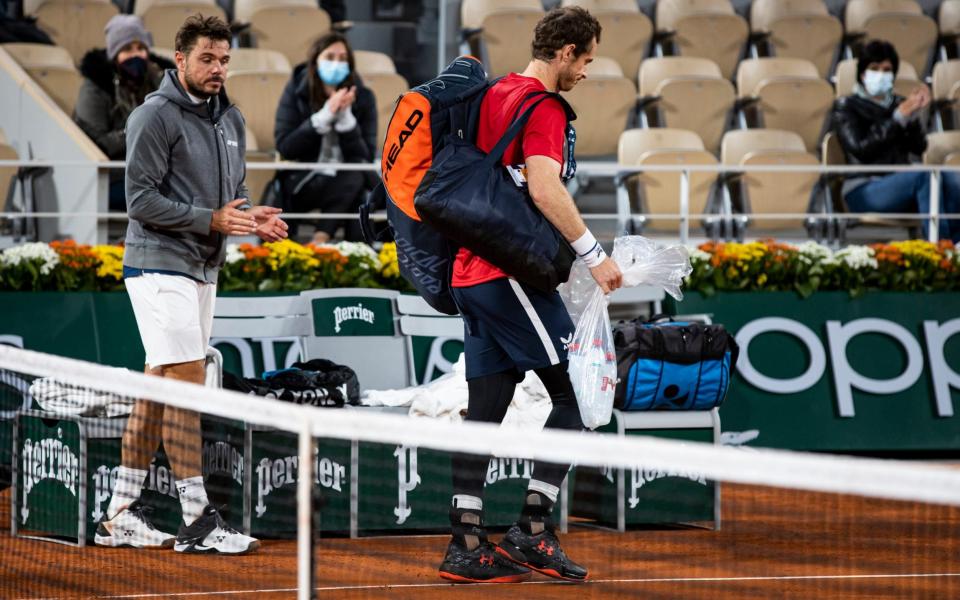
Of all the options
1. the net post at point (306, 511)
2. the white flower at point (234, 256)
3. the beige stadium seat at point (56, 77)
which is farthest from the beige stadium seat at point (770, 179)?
the net post at point (306, 511)

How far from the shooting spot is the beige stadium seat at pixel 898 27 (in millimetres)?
12859

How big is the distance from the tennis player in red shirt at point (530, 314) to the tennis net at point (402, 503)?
4.6 inches

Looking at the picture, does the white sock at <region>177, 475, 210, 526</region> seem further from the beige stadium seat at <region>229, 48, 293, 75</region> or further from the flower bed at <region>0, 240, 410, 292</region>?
the beige stadium seat at <region>229, 48, 293, 75</region>

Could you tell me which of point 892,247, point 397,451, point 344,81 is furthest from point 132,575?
point 892,247

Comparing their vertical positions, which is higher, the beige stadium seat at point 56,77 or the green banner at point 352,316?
the beige stadium seat at point 56,77

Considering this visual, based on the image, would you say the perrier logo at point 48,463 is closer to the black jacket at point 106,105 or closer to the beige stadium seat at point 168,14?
the black jacket at point 106,105

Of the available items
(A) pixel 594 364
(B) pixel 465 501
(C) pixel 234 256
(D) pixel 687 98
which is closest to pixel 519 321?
(A) pixel 594 364

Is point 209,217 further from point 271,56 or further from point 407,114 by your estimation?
point 271,56

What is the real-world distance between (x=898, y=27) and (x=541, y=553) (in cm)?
972

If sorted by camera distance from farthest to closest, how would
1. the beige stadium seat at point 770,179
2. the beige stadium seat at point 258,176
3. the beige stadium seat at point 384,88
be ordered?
the beige stadium seat at point 384,88 < the beige stadium seat at point 770,179 < the beige stadium seat at point 258,176

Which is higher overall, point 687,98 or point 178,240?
point 687,98

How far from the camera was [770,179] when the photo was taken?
10.6m

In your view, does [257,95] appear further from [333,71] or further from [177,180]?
[177,180]

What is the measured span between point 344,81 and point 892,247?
3608 millimetres
